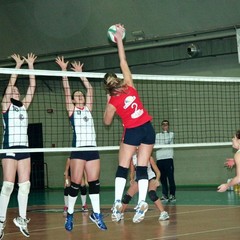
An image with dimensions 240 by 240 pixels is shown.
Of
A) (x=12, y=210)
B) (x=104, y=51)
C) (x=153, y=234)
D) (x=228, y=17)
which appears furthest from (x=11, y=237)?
(x=104, y=51)

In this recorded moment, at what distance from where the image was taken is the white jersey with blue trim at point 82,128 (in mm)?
9930

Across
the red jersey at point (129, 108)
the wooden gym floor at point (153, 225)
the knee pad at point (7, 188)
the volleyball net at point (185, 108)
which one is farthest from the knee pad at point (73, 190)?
the volleyball net at point (185, 108)

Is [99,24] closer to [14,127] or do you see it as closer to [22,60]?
[22,60]

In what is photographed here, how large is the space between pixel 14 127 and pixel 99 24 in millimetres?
13959

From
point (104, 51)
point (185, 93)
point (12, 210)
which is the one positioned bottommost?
point (12, 210)

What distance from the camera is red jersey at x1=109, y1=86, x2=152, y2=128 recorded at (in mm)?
9125

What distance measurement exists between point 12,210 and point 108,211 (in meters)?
2.92

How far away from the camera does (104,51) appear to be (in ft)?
77.6

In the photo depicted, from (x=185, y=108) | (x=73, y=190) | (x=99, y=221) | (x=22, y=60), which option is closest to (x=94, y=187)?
(x=73, y=190)

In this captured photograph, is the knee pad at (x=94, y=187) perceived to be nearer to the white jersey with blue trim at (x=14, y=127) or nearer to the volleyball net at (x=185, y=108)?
the white jersey with blue trim at (x=14, y=127)

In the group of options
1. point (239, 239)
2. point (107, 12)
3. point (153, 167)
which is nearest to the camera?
point (239, 239)

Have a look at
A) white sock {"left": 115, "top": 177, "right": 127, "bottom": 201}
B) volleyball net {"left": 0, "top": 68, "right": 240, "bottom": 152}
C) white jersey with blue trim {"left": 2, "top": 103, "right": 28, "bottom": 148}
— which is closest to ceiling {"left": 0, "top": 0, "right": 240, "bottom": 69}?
volleyball net {"left": 0, "top": 68, "right": 240, "bottom": 152}

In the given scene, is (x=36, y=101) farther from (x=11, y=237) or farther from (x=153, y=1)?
(x=11, y=237)

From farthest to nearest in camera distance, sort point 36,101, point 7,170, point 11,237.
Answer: point 36,101 → point 11,237 → point 7,170
